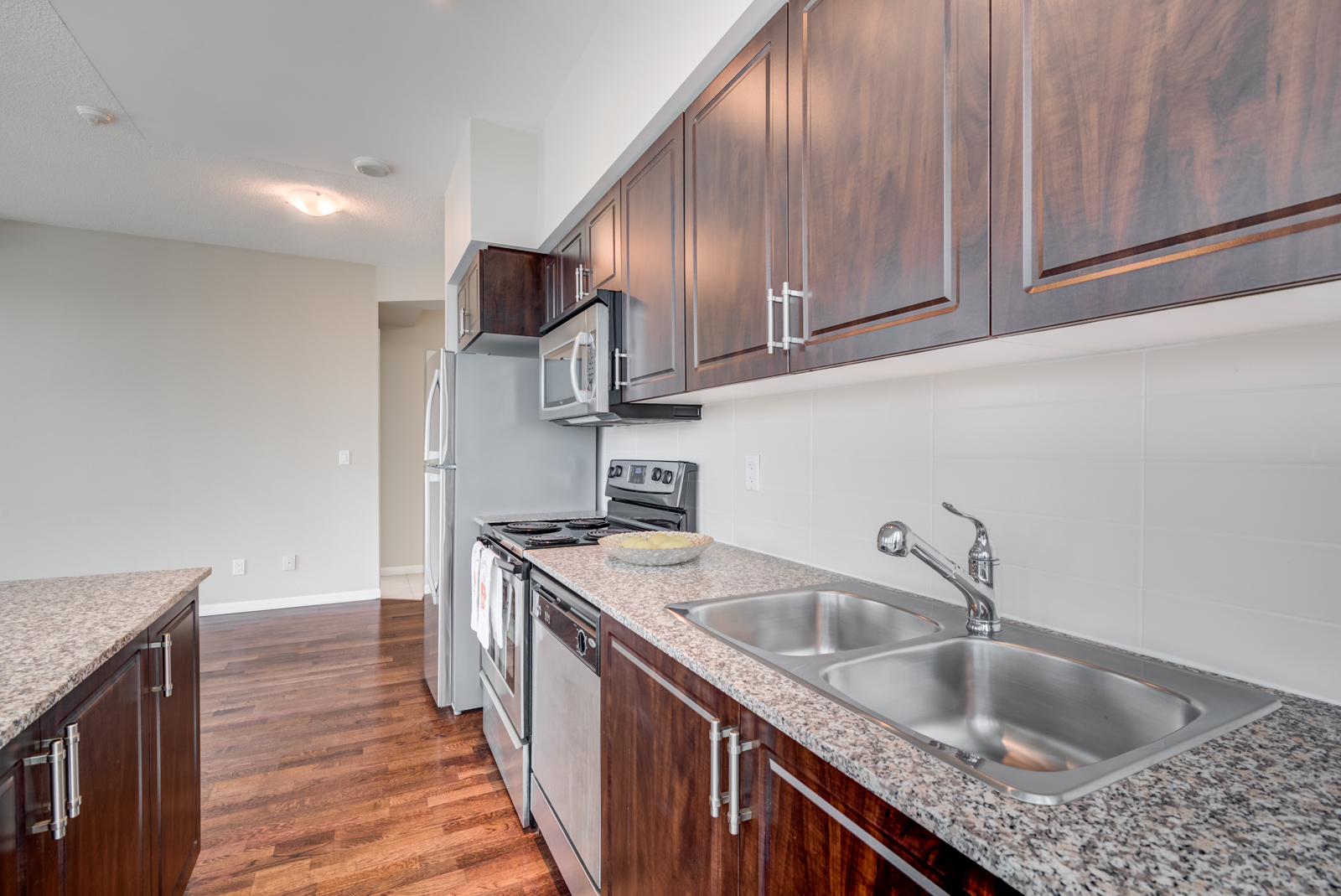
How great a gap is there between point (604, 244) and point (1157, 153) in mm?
1752

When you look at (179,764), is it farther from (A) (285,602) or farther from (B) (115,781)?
(A) (285,602)

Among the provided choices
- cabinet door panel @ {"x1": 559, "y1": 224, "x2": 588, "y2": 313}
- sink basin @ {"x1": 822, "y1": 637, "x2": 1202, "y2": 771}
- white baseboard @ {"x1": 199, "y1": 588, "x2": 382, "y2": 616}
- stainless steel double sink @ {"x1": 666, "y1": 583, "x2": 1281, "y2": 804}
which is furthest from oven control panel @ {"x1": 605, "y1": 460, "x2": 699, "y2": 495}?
white baseboard @ {"x1": 199, "y1": 588, "x2": 382, "y2": 616}

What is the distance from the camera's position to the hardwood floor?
1786 millimetres

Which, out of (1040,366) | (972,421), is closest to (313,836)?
(972,421)

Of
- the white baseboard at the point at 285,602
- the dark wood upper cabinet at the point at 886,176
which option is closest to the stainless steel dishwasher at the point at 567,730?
the dark wood upper cabinet at the point at 886,176

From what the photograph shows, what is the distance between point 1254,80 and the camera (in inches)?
24.0

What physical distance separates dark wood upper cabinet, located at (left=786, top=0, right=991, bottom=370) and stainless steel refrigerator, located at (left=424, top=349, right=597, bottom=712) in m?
1.92

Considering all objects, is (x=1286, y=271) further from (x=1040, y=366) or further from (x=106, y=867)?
(x=106, y=867)

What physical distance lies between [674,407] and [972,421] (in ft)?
3.65

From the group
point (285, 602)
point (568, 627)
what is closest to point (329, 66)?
point (568, 627)

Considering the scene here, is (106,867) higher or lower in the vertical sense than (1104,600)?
lower

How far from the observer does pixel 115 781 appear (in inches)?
47.1

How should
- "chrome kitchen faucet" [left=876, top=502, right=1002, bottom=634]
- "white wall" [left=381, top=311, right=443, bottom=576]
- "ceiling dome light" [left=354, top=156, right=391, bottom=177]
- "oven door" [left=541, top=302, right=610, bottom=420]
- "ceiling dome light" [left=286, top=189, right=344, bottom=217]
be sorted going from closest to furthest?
"chrome kitchen faucet" [left=876, top=502, right=1002, bottom=634]
"oven door" [left=541, top=302, right=610, bottom=420]
"ceiling dome light" [left=354, top=156, right=391, bottom=177]
"ceiling dome light" [left=286, top=189, right=344, bottom=217]
"white wall" [left=381, top=311, right=443, bottom=576]

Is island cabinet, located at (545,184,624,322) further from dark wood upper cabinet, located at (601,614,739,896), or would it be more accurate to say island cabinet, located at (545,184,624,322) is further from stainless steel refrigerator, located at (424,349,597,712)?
dark wood upper cabinet, located at (601,614,739,896)
